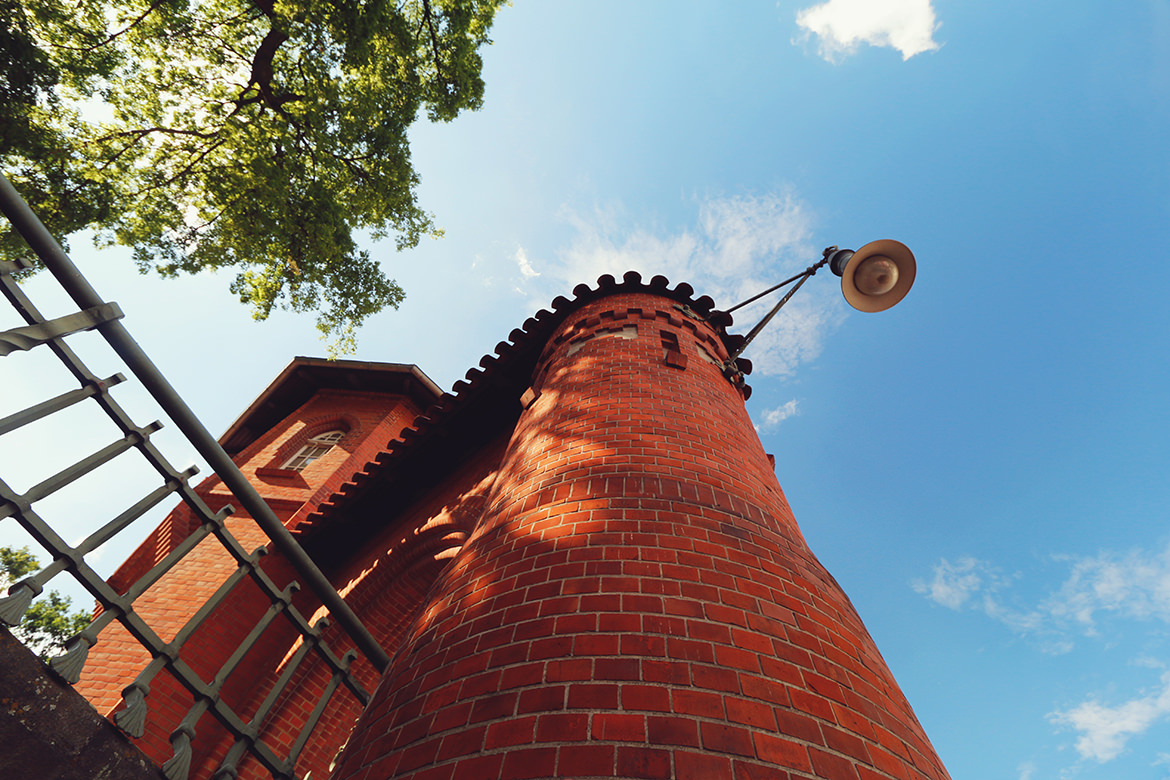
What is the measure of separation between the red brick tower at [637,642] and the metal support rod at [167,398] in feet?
2.06

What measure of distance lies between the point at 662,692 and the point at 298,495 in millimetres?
9212

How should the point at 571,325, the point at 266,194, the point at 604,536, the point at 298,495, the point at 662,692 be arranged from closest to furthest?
1. the point at 662,692
2. the point at 604,536
3. the point at 571,325
4. the point at 266,194
5. the point at 298,495

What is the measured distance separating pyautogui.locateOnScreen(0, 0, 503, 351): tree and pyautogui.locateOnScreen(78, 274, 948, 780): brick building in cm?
575

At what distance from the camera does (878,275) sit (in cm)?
444

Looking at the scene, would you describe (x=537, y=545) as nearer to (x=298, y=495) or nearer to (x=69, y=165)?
(x=298, y=495)

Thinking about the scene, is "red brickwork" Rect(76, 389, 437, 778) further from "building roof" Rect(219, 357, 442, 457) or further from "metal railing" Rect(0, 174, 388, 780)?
"metal railing" Rect(0, 174, 388, 780)

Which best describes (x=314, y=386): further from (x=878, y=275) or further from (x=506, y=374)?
(x=878, y=275)

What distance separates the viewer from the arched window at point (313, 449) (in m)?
10.4

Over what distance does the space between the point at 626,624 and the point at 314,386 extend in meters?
12.6

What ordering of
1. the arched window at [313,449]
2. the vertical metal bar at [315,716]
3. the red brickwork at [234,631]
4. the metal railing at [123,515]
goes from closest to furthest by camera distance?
the metal railing at [123,515]
the vertical metal bar at [315,716]
the red brickwork at [234,631]
the arched window at [313,449]

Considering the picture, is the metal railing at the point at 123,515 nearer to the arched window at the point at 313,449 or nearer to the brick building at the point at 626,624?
the brick building at the point at 626,624

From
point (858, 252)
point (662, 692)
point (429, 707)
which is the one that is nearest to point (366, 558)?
point (429, 707)

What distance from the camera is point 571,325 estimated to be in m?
5.34

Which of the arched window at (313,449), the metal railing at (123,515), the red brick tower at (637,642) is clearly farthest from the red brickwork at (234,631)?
the red brick tower at (637,642)
